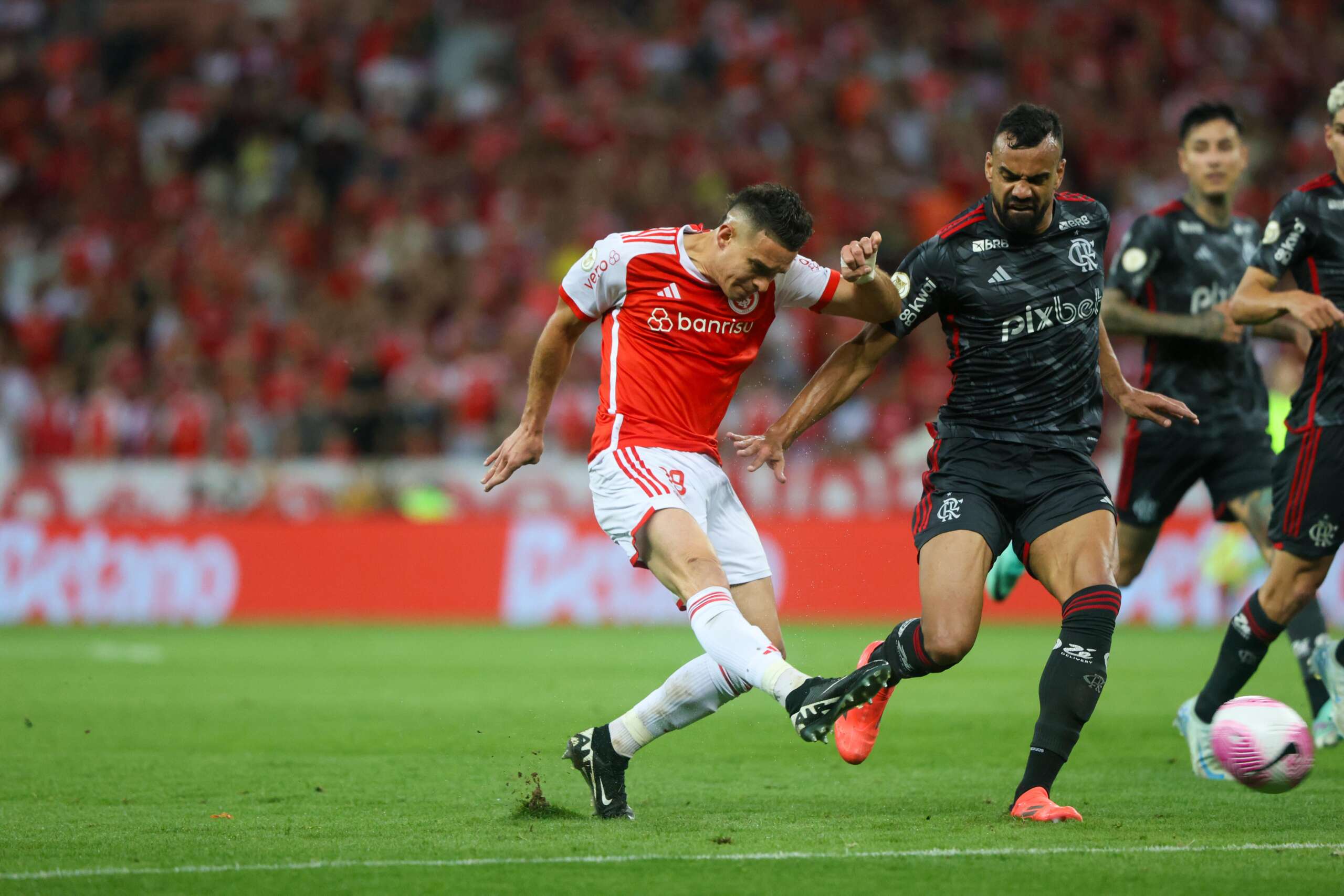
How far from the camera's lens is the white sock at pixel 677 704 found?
19.1 feet

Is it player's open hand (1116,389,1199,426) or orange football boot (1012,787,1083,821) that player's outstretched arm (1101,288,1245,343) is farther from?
orange football boot (1012,787,1083,821)

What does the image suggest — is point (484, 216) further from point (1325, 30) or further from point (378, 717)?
point (378, 717)

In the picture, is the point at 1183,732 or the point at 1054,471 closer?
the point at 1054,471

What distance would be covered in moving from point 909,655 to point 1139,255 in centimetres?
307

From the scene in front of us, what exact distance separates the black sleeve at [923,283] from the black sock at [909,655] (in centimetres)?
110

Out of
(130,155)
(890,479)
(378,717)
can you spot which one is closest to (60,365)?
(130,155)

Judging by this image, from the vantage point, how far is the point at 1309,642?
25.0 ft

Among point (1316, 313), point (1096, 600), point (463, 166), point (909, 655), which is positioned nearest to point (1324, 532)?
point (1316, 313)

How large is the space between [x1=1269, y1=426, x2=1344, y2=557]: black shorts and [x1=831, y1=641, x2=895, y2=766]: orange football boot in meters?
1.88

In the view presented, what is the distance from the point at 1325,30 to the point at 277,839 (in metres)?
20.2

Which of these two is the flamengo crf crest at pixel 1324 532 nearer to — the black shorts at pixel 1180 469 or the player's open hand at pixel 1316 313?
the player's open hand at pixel 1316 313

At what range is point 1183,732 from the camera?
732 cm

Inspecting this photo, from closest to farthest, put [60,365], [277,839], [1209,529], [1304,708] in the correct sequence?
[277,839], [1304,708], [1209,529], [60,365]

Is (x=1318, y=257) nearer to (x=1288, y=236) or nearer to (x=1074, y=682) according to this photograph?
(x=1288, y=236)
